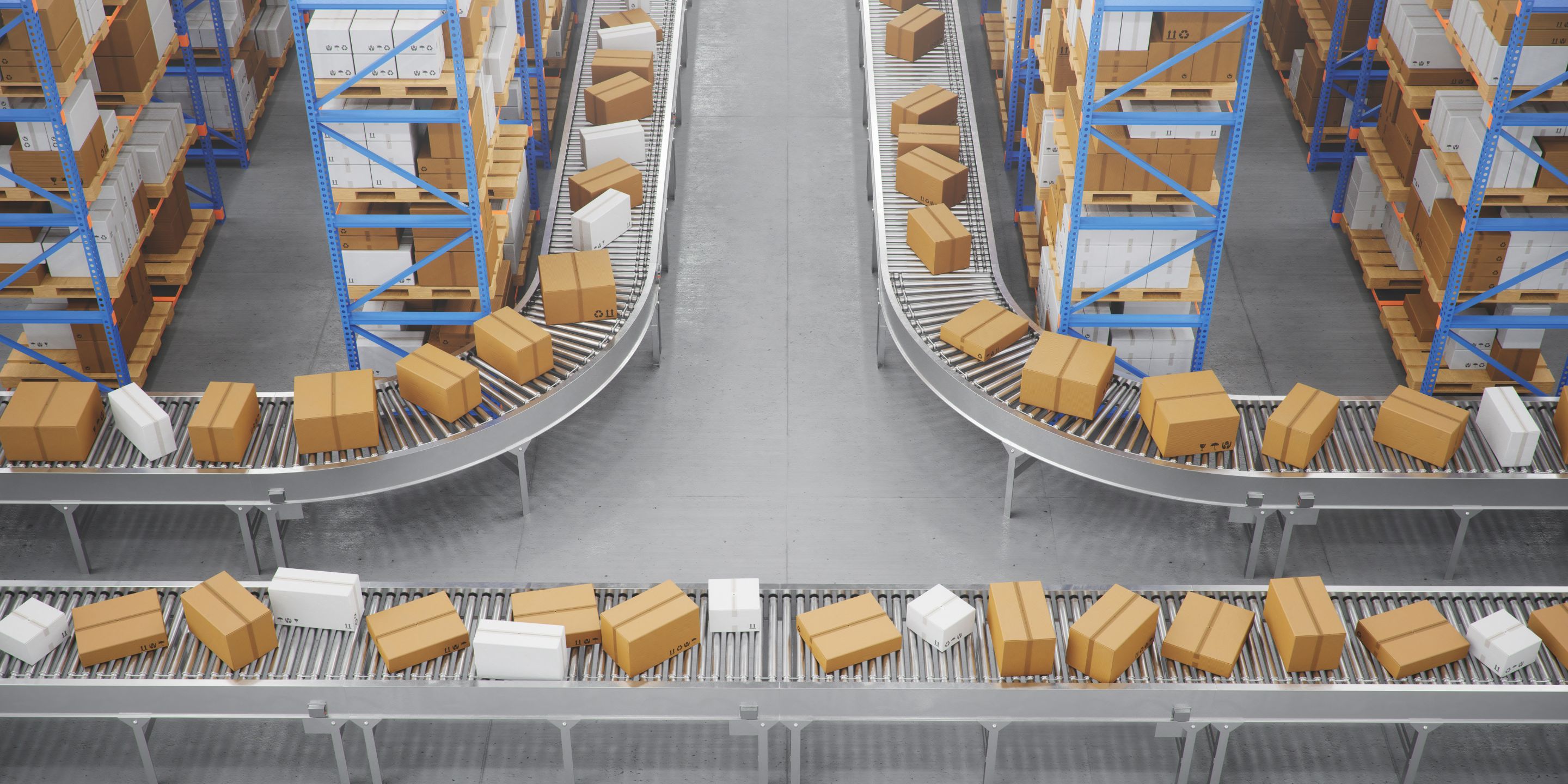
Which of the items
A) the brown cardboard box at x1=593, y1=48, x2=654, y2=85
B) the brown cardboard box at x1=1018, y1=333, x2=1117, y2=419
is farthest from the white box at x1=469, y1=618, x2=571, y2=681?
the brown cardboard box at x1=593, y1=48, x2=654, y2=85

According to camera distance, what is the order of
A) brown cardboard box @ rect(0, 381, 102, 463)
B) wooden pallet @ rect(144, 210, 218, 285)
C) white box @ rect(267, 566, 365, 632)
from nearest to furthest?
white box @ rect(267, 566, 365, 632)
brown cardboard box @ rect(0, 381, 102, 463)
wooden pallet @ rect(144, 210, 218, 285)

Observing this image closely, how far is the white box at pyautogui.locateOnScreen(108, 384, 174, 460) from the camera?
11.7m

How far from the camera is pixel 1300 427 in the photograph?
11617 mm

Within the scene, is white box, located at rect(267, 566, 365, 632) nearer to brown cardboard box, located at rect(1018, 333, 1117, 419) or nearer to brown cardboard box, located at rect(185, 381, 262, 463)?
brown cardboard box, located at rect(185, 381, 262, 463)

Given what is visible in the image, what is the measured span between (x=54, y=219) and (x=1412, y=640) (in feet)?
36.2

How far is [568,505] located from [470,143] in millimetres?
3136

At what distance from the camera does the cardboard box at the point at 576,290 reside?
1328 cm

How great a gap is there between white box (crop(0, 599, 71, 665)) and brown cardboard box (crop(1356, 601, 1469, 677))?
8.95m

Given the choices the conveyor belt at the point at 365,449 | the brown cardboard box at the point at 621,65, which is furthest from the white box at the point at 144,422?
the brown cardboard box at the point at 621,65

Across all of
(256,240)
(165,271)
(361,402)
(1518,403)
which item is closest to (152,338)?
(165,271)

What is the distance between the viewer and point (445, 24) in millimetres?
11766

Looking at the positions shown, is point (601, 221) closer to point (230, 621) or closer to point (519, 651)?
point (519, 651)

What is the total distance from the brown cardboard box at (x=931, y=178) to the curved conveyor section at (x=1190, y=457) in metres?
1.34

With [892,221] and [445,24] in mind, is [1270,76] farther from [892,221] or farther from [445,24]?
[445,24]
